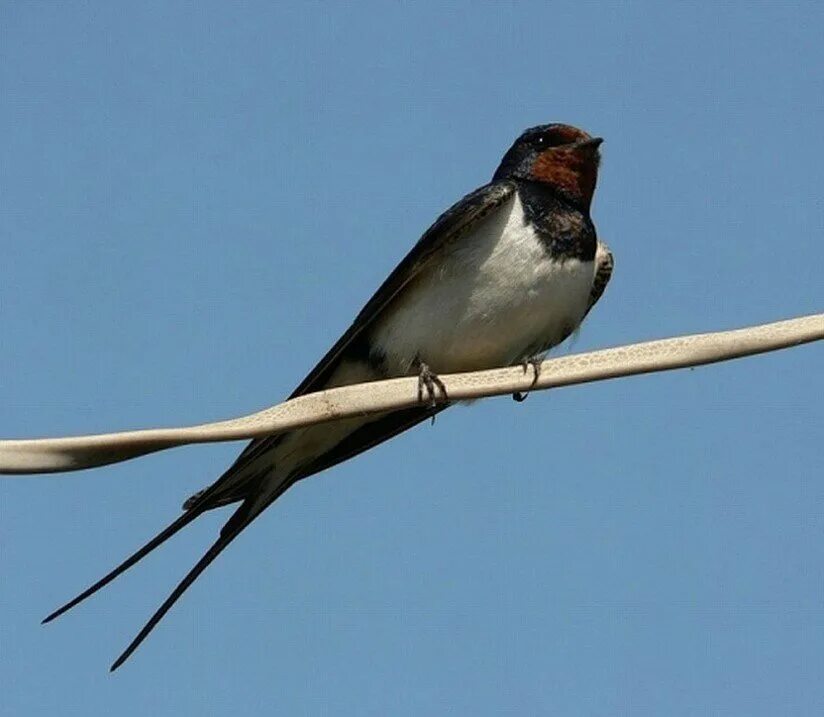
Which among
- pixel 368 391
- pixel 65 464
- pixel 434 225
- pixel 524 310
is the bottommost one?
pixel 65 464

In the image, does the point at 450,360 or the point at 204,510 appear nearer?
the point at 204,510

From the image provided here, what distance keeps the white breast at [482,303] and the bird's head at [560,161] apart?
12.1 inches

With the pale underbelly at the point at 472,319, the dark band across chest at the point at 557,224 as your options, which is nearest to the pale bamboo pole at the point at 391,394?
the pale underbelly at the point at 472,319

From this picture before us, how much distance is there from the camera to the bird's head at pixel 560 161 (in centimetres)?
403

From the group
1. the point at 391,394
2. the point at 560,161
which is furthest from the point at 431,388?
the point at 560,161

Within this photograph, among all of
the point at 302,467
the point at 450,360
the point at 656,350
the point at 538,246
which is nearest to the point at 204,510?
the point at 302,467

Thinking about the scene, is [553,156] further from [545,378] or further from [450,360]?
[545,378]

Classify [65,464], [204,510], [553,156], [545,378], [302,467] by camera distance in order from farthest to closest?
[553,156] < [302,467] < [204,510] < [545,378] < [65,464]

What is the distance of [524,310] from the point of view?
3.66 meters

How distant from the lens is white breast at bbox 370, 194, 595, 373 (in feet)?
11.9

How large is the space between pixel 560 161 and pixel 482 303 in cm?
63

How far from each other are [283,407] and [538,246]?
1818 mm

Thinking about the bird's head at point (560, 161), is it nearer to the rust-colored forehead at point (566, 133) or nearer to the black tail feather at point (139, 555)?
the rust-colored forehead at point (566, 133)

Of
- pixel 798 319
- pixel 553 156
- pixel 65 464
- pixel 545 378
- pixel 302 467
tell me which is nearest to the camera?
pixel 65 464
